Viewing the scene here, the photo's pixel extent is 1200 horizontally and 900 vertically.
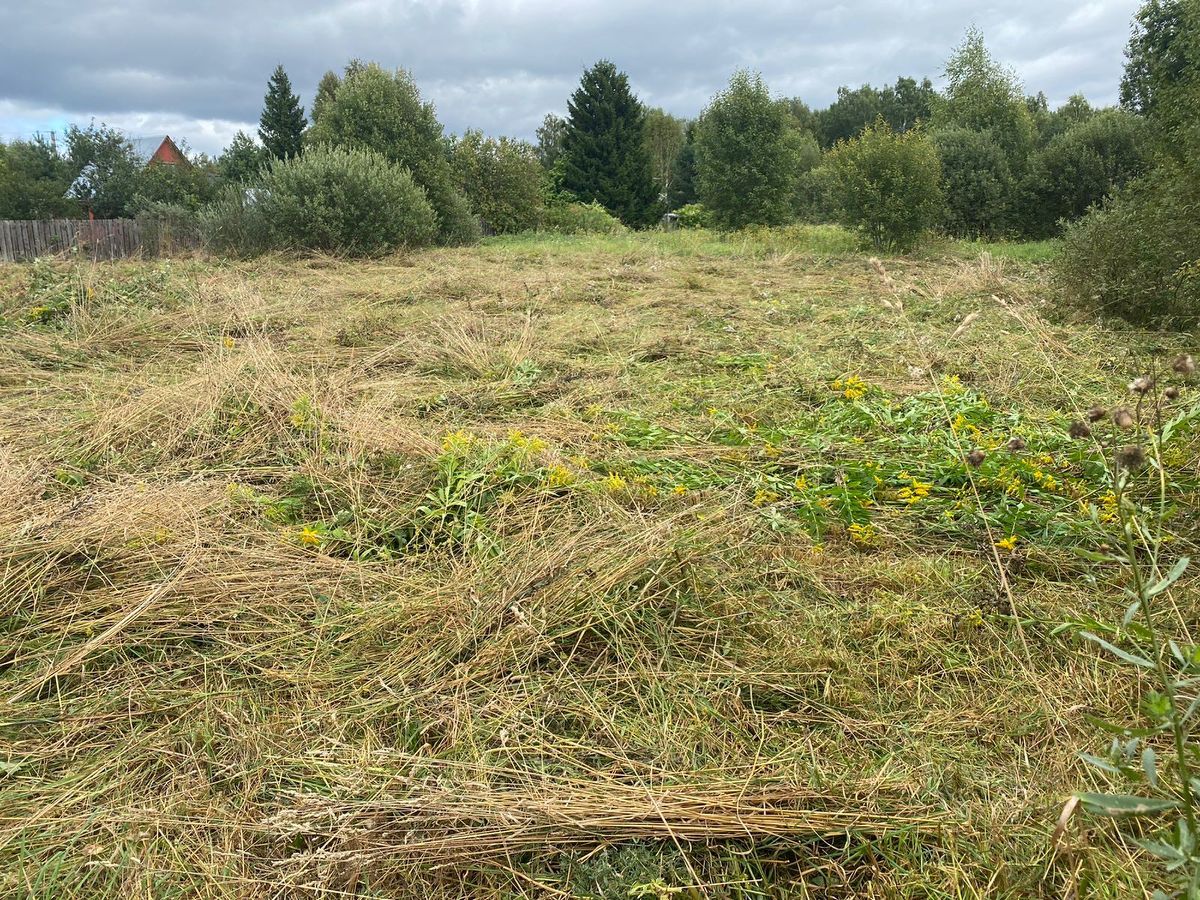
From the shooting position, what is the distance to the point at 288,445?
11.5 feet

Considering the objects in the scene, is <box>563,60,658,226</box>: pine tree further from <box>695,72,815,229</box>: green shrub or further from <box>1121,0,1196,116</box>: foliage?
<box>1121,0,1196,116</box>: foliage

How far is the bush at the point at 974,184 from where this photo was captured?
16328 mm

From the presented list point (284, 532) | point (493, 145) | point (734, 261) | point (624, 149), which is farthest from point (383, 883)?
point (624, 149)

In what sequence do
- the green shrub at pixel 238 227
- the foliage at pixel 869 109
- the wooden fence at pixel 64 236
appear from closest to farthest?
the green shrub at pixel 238 227, the wooden fence at pixel 64 236, the foliage at pixel 869 109

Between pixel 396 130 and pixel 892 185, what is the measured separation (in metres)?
10.9

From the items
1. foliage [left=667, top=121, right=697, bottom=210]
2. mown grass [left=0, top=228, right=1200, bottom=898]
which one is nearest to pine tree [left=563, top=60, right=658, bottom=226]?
foliage [left=667, top=121, right=697, bottom=210]

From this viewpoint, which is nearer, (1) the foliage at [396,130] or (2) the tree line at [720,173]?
(2) the tree line at [720,173]

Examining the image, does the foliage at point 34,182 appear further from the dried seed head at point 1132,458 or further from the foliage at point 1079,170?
Result: the dried seed head at point 1132,458

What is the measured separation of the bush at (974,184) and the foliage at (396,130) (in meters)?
10.9

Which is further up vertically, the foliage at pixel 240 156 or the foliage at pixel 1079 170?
the foliage at pixel 240 156

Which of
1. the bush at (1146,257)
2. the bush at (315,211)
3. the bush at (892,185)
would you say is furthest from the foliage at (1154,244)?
the bush at (315,211)

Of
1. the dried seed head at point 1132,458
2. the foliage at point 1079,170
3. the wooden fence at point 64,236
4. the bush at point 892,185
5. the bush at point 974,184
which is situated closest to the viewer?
the dried seed head at point 1132,458

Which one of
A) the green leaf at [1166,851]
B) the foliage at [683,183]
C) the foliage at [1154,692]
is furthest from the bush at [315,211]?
the foliage at [683,183]

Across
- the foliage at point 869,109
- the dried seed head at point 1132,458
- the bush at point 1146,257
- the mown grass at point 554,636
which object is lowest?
the mown grass at point 554,636
